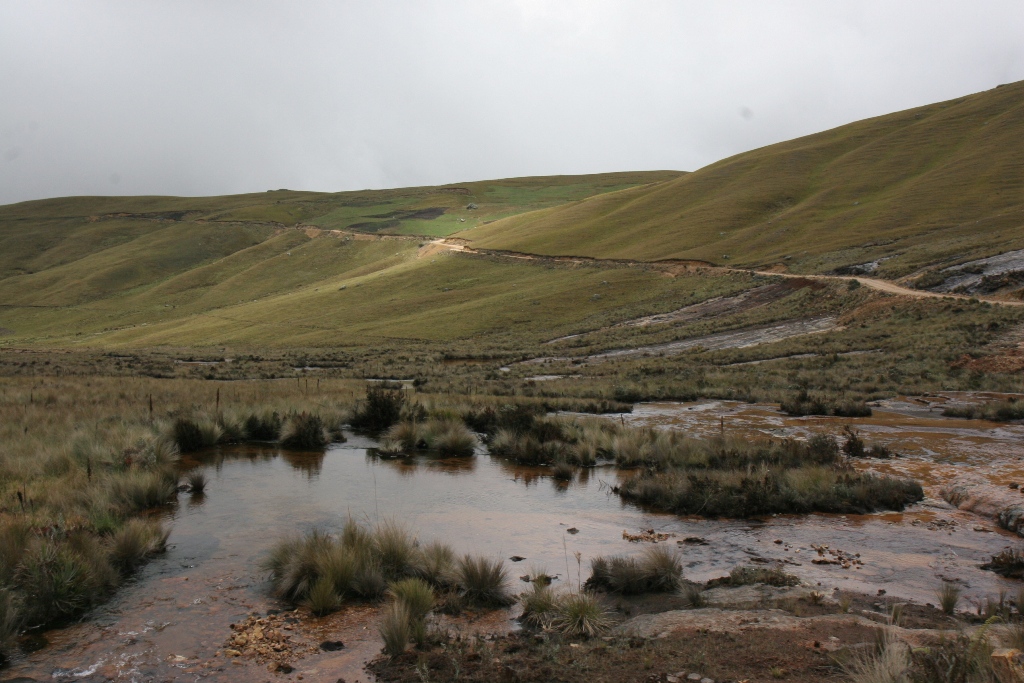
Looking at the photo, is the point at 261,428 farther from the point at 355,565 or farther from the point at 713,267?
the point at 713,267

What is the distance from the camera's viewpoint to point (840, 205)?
3086 inches

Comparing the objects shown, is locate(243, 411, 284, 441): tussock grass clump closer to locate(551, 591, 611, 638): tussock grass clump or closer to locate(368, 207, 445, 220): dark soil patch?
locate(551, 591, 611, 638): tussock grass clump

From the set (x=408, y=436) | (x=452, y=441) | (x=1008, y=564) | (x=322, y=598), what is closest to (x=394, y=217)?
(x=408, y=436)

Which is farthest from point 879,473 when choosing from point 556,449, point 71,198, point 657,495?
point 71,198

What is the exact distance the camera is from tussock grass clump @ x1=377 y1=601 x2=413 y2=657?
6.84 meters

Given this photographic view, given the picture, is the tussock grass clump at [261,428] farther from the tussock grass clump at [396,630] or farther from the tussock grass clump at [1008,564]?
the tussock grass clump at [1008,564]

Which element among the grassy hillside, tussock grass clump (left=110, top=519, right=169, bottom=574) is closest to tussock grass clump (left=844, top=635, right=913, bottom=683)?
tussock grass clump (left=110, top=519, right=169, bottom=574)

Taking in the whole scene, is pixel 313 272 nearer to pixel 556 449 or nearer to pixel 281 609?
pixel 556 449

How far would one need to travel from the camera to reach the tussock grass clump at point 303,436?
16969 mm

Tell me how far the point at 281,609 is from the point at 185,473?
6958 mm

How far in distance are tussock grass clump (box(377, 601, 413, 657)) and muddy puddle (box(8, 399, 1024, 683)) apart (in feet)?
0.83

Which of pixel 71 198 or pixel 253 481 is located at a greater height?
pixel 71 198

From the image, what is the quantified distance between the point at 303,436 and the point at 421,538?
755 cm

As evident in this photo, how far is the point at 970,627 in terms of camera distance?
22.3 feet
